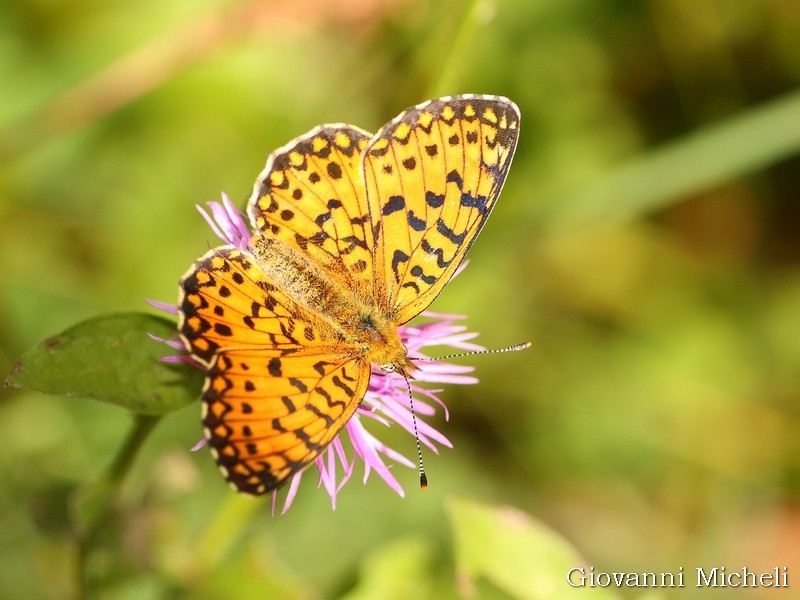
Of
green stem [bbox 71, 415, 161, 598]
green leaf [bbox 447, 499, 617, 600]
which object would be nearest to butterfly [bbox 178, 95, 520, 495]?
green stem [bbox 71, 415, 161, 598]

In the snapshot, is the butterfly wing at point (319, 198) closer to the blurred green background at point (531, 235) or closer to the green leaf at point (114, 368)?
the green leaf at point (114, 368)

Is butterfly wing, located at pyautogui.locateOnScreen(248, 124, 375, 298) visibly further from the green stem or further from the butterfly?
the green stem

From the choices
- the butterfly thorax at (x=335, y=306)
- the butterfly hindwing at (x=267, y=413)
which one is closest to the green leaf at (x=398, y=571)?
the butterfly thorax at (x=335, y=306)

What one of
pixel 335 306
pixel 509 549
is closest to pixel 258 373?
pixel 335 306

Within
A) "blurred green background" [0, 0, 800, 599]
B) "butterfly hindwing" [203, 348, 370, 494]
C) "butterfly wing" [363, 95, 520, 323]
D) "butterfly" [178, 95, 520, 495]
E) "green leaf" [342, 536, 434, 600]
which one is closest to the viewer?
"butterfly hindwing" [203, 348, 370, 494]

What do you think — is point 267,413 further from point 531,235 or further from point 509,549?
point 531,235
